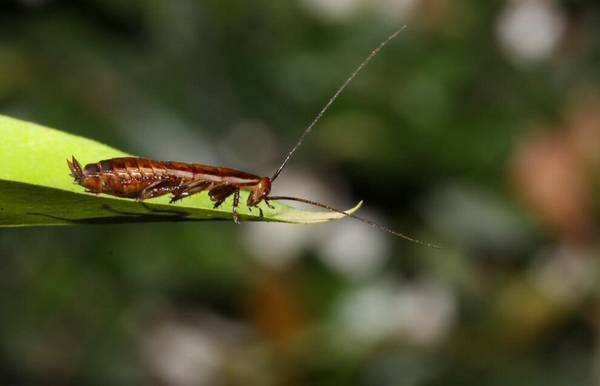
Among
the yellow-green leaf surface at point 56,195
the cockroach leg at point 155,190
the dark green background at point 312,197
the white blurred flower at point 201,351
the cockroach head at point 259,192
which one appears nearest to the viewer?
the yellow-green leaf surface at point 56,195

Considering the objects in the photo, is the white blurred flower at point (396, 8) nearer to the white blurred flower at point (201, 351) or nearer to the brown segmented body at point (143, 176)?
the white blurred flower at point (201, 351)

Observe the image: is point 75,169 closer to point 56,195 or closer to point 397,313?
point 56,195

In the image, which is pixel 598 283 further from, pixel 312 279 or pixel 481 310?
pixel 312 279

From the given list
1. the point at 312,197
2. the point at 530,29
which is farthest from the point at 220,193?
the point at 530,29

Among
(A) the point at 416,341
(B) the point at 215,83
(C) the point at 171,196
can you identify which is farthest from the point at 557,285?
(C) the point at 171,196

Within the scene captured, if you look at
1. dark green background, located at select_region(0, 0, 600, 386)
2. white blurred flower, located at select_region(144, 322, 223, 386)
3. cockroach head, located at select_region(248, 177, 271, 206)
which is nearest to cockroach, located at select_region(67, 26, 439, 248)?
cockroach head, located at select_region(248, 177, 271, 206)

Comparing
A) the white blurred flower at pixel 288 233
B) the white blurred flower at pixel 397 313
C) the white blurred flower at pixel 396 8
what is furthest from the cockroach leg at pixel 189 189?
the white blurred flower at pixel 396 8
